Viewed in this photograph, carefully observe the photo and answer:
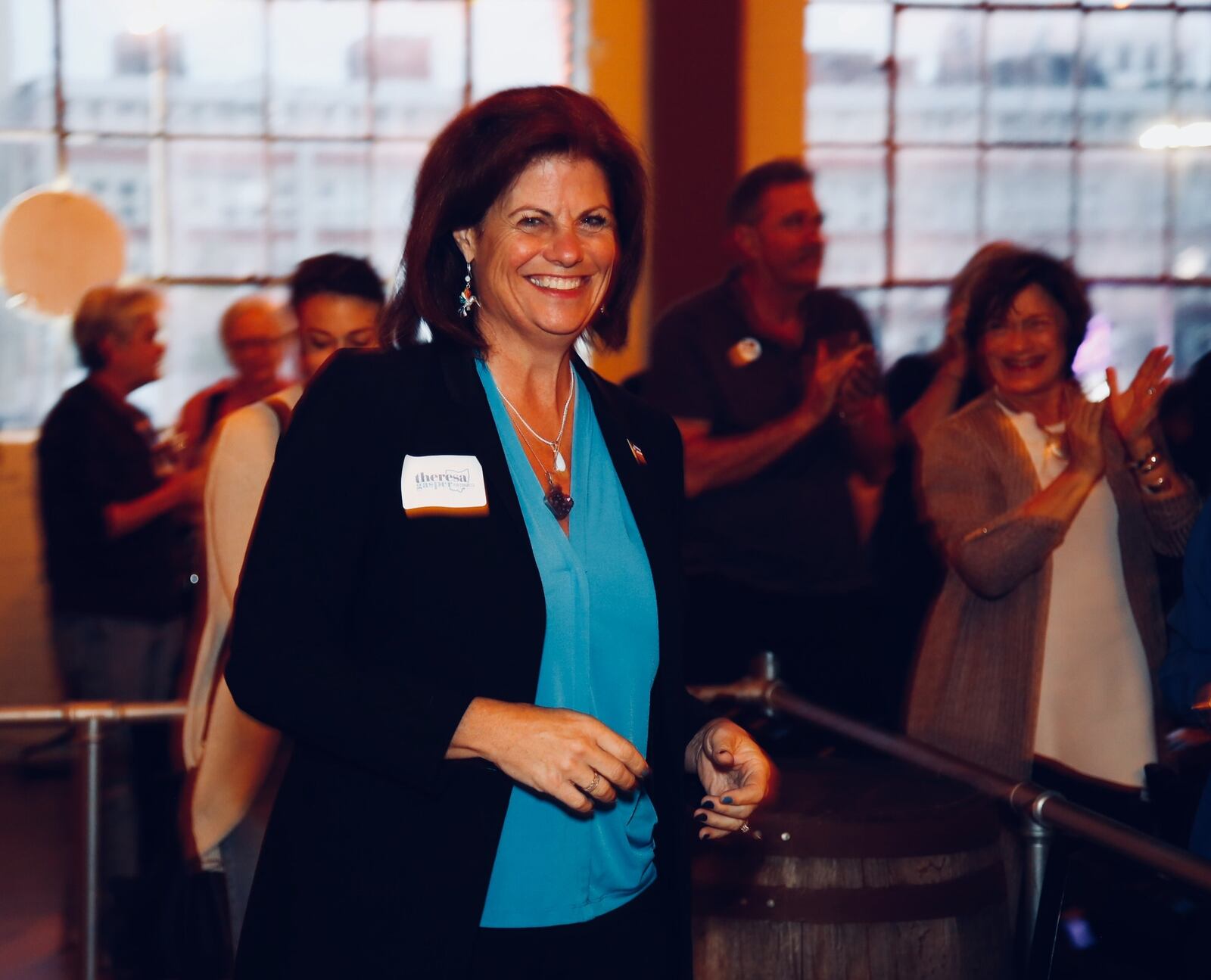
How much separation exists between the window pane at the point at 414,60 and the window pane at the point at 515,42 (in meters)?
0.07

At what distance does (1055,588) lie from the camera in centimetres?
304

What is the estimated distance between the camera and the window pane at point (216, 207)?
6918mm

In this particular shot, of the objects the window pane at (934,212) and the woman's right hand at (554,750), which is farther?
the window pane at (934,212)

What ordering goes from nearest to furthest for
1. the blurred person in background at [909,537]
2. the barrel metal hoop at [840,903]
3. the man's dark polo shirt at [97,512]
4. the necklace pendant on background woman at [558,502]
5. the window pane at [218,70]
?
the necklace pendant on background woman at [558,502], the barrel metal hoop at [840,903], the blurred person in background at [909,537], the man's dark polo shirt at [97,512], the window pane at [218,70]

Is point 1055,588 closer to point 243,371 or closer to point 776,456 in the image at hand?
point 776,456

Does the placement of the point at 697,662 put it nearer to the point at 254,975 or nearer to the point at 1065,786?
the point at 1065,786

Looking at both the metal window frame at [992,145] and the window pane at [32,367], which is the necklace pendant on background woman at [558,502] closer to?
the window pane at [32,367]

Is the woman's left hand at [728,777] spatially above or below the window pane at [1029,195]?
below

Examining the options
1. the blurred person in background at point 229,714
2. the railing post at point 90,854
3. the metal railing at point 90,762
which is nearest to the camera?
the blurred person in background at point 229,714

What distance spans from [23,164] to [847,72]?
12.1 feet

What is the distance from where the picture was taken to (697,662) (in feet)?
12.7

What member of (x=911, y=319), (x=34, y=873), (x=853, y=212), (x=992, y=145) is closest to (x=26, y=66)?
(x=34, y=873)

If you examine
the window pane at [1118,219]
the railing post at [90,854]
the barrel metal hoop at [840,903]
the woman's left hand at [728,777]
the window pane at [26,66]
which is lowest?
the railing post at [90,854]

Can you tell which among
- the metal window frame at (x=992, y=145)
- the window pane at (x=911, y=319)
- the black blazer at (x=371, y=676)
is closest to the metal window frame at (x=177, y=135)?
the metal window frame at (x=992, y=145)
